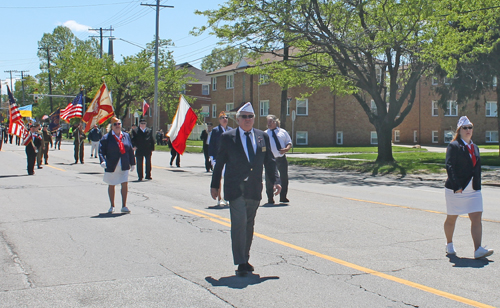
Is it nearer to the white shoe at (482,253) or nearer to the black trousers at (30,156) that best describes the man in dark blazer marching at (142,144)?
the black trousers at (30,156)

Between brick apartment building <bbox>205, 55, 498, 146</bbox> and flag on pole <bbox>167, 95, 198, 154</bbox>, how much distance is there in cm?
3093

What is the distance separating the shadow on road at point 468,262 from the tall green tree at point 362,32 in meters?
14.6

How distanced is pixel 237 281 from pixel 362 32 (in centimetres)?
1772

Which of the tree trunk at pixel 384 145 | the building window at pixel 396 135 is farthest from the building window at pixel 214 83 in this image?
the tree trunk at pixel 384 145

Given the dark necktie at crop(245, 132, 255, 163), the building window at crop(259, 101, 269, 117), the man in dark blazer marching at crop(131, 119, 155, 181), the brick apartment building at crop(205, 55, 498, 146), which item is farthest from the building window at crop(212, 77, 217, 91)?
the dark necktie at crop(245, 132, 255, 163)

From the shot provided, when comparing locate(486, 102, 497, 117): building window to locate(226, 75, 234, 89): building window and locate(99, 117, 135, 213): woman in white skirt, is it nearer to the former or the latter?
locate(226, 75, 234, 89): building window

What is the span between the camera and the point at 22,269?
6082 mm

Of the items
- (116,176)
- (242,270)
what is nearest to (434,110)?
(116,176)

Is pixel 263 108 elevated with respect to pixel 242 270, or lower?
elevated

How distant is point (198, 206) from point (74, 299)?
618cm

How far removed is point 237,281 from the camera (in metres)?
5.62

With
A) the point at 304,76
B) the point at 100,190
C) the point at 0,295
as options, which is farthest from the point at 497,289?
the point at 304,76

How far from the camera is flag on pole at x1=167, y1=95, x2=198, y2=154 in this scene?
16.5 metres

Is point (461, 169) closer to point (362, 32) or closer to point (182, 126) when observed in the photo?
point (182, 126)
